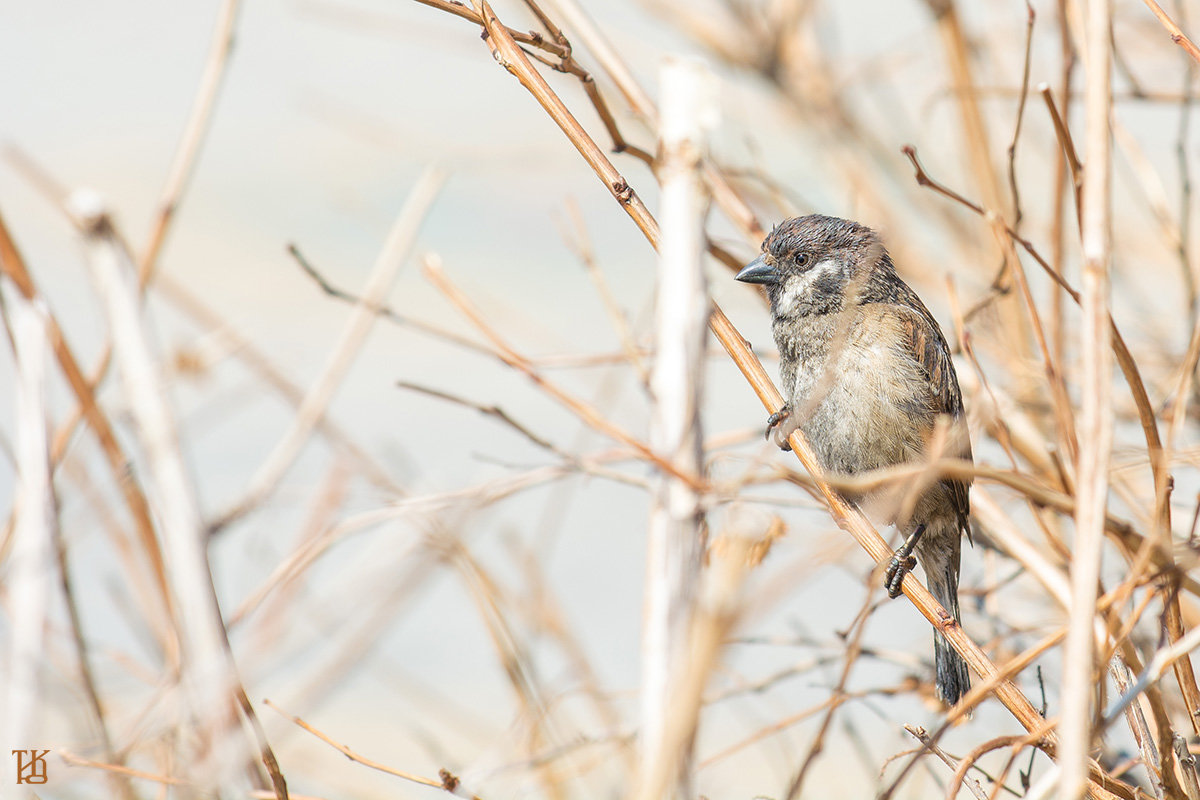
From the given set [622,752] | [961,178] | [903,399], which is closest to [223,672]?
Answer: [622,752]

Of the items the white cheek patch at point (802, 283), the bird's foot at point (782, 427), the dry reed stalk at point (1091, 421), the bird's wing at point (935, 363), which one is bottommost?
the dry reed stalk at point (1091, 421)

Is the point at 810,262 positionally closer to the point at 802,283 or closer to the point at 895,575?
the point at 802,283

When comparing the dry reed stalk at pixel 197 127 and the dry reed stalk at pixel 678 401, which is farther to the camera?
the dry reed stalk at pixel 197 127

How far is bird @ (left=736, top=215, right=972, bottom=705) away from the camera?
3.37 meters

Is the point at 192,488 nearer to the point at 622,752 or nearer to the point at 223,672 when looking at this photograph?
the point at 223,672

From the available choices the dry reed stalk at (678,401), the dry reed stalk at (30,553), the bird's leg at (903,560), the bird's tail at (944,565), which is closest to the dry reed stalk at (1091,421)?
the dry reed stalk at (678,401)

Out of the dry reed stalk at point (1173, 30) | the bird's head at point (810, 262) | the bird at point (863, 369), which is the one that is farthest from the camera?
the bird's head at point (810, 262)

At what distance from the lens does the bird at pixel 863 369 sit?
3.37m

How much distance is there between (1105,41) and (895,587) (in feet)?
6.61

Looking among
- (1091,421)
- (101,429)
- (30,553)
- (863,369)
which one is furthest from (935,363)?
(30,553)

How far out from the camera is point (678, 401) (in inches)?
43.1

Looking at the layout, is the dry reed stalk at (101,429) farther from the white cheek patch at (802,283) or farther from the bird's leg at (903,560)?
the white cheek patch at (802,283)

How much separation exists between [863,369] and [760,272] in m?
0.45

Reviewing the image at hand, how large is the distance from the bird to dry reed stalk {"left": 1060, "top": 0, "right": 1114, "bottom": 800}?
1.85m
